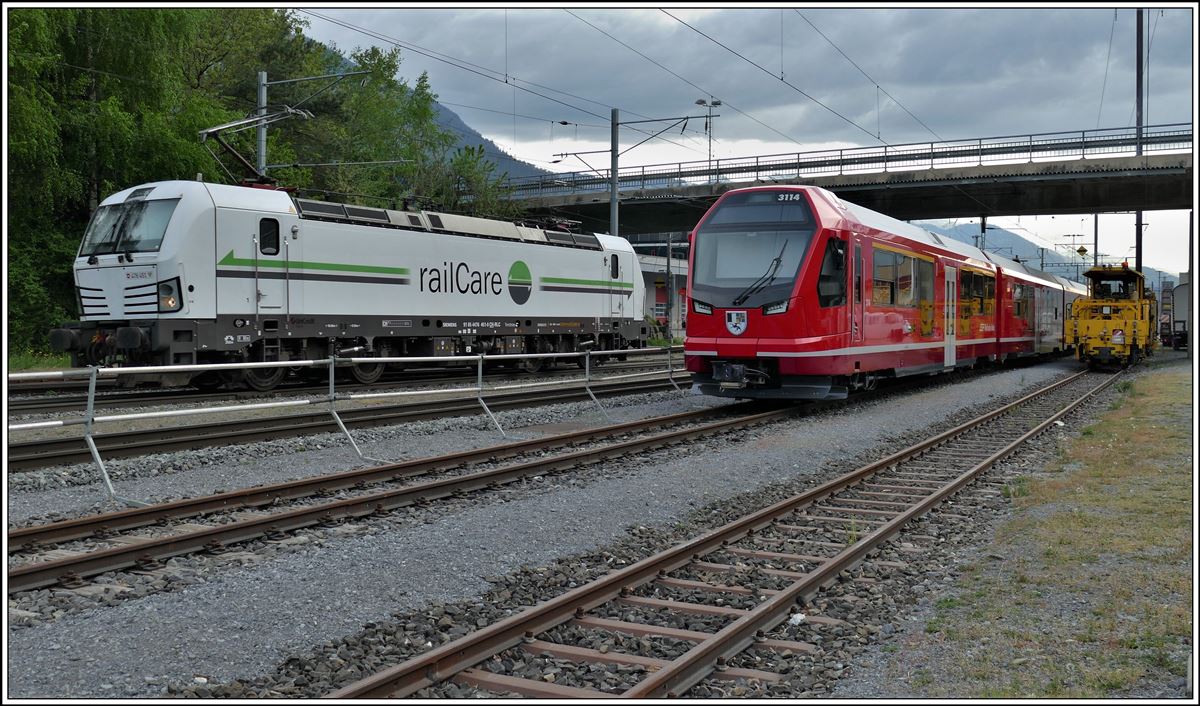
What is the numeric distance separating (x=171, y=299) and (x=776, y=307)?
32.7ft

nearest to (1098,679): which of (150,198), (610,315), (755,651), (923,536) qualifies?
(755,651)

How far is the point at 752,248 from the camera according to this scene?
52.7ft

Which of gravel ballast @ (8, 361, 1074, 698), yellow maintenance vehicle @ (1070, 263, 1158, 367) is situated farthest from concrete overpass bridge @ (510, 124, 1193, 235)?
gravel ballast @ (8, 361, 1074, 698)

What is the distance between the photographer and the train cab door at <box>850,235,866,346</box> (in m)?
16.5

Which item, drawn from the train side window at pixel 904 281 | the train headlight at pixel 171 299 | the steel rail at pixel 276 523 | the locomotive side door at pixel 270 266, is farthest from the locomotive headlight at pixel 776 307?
the train headlight at pixel 171 299

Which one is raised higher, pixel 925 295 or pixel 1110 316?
pixel 925 295

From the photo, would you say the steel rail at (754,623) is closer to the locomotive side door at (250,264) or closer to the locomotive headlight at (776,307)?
the locomotive headlight at (776,307)

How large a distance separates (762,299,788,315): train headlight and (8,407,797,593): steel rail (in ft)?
13.9

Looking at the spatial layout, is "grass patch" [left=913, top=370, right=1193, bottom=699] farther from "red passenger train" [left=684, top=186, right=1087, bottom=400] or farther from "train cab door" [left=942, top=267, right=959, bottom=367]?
"train cab door" [left=942, top=267, right=959, bottom=367]

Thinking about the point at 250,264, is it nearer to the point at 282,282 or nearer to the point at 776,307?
the point at 282,282

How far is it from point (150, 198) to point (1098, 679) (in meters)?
16.9

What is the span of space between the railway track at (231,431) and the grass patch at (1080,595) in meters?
8.45

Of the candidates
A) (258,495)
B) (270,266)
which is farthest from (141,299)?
(258,495)

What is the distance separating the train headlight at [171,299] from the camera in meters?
16.7
